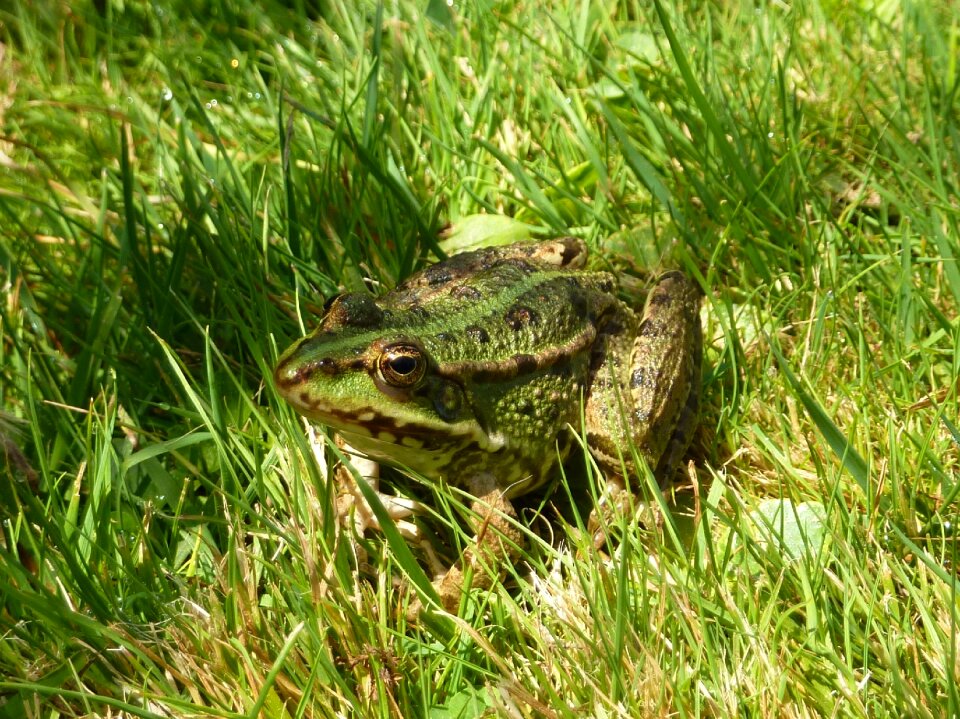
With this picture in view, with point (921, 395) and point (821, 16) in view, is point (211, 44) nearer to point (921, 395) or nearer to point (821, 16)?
point (821, 16)

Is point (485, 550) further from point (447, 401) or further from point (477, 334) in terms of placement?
point (477, 334)

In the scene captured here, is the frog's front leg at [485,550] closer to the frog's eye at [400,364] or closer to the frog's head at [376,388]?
the frog's head at [376,388]

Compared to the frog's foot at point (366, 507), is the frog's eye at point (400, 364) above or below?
above

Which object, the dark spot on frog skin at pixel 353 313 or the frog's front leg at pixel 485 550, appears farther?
the dark spot on frog skin at pixel 353 313

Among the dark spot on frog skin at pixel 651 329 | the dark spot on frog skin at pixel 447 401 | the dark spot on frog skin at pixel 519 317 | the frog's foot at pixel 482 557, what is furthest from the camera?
the dark spot on frog skin at pixel 651 329

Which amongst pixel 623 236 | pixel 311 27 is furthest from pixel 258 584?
pixel 311 27

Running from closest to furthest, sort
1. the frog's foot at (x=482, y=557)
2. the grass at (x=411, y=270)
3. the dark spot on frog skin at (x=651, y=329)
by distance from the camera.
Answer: the grass at (x=411, y=270) < the frog's foot at (x=482, y=557) < the dark spot on frog skin at (x=651, y=329)

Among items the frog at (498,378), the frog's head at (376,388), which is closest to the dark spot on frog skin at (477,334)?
the frog at (498,378)
